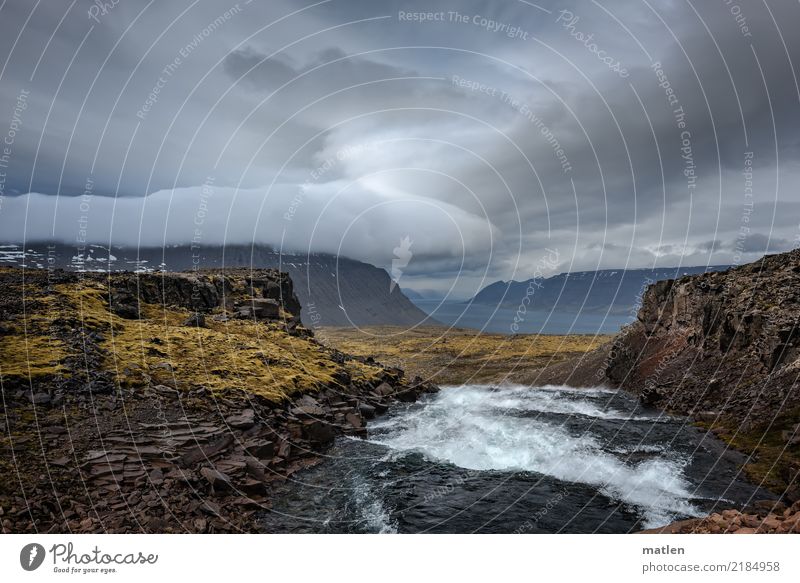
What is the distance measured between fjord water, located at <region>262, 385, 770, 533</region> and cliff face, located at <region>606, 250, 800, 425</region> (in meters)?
5.25

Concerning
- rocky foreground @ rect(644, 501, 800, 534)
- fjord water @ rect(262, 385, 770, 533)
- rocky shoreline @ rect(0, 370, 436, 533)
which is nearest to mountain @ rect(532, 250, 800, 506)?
fjord water @ rect(262, 385, 770, 533)

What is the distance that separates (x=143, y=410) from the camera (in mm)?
20797

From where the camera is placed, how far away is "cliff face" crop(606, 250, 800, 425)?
2992 cm

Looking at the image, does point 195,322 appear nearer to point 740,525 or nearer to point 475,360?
point 740,525

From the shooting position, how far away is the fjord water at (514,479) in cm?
1653

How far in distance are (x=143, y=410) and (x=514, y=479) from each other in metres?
20.3

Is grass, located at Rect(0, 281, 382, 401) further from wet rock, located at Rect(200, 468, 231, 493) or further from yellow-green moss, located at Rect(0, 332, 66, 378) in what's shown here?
wet rock, located at Rect(200, 468, 231, 493)

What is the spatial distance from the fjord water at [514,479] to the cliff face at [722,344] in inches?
207

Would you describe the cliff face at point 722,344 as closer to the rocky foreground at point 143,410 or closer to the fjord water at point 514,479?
the fjord water at point 514,479

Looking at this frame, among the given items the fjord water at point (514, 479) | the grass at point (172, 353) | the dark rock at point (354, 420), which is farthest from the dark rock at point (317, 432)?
the dark rock at point (354, 420)

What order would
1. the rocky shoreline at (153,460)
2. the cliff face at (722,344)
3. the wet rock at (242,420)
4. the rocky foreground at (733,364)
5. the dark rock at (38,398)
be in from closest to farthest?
1. the rocky shoreline at (153,460)
2. the dark rock at (38,398)
3. the rocky foreground at (733,364)
4. the wet rock at (242,420)
5. the cliff face at (722,344)

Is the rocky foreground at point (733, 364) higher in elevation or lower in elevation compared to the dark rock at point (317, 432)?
higher

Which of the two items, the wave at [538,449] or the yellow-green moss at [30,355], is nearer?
the wave at [538,449]
